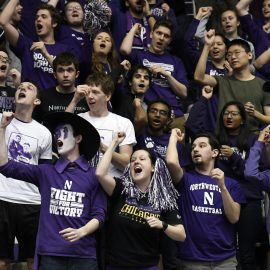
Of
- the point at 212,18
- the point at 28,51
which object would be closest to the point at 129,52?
the point at 28,51

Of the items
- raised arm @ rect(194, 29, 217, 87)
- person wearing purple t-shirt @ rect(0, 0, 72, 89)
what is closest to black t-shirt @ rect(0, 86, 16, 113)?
person wearing purple t-shirt @ rect(0, 0, 72, 89)

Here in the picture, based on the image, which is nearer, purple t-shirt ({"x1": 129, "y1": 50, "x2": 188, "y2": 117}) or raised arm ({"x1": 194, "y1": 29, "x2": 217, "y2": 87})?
raised arm ({"x1": 194, "y1": 29, "x2": 217, "y2": 87})

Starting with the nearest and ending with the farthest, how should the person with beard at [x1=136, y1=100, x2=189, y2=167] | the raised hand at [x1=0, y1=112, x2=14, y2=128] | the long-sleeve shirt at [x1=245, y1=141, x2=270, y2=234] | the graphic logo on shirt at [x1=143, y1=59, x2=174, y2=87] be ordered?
the raised hand at [x1=0, y1=112, x2=14, y2=128]
the long-sleeve shirt at [x1=245, y1=141, x2=270, y2=234]
the person with beard at [x1=136, y1=100, x2=189, y2=167]
the graphic logo on shirt at [x1=143, y1=59, x2=174, y2=87]

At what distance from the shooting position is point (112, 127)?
28.9 ft

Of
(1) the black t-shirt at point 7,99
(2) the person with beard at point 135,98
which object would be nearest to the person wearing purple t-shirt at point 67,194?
(1) the black t-shirt at point 7,99

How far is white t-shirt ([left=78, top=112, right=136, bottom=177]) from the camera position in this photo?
28.7 ft

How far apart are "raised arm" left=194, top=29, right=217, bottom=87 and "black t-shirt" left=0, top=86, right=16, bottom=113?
2115 mm

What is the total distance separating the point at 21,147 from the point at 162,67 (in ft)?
9.17

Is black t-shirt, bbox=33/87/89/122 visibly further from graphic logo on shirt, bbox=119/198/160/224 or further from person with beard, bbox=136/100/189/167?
graphic logo on shirt, bbox=119/198/160/224

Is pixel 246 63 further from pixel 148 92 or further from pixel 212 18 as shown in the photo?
pixel 212 18

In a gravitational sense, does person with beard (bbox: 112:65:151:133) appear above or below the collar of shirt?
above

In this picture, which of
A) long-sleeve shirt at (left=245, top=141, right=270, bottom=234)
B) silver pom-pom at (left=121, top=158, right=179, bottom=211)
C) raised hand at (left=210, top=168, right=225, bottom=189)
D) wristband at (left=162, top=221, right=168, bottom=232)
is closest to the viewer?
wristband at (left=162, top=221, right=168, bottom=232)

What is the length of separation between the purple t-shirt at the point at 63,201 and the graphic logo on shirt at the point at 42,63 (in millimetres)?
2156

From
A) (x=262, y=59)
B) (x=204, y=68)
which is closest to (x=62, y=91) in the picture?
(x=204, y=68)
